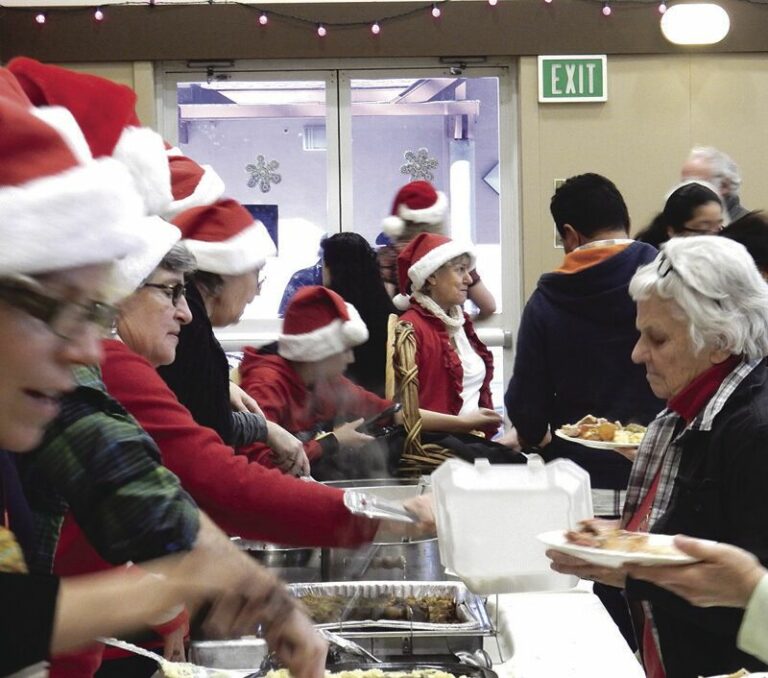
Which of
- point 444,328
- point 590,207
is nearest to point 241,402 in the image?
point 590,207

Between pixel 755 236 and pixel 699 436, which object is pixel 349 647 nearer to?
pixel 699 436

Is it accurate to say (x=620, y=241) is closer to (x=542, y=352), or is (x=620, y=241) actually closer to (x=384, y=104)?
(x=542, y=352)

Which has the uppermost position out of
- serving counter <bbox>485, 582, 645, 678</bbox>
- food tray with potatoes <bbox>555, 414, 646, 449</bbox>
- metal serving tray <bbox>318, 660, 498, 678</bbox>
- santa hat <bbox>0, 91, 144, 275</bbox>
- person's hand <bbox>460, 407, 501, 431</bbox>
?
santa hat <bbox>0, 91, 144, 275</bbox>

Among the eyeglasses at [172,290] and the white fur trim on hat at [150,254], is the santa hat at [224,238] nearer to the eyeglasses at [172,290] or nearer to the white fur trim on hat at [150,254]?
the eyeglasses at [172,290]

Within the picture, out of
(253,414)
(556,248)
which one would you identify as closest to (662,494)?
(253,414)

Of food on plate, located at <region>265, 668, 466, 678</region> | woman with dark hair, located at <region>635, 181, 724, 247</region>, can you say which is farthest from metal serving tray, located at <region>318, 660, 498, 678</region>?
woman with dark hair, located at <region>635, 181, 724, 247</region>

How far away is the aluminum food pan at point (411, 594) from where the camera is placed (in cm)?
242

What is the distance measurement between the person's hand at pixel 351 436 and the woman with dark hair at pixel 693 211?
1513 millimetres

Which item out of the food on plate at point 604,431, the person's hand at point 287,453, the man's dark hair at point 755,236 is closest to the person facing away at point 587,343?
the food on plate at point 604,431

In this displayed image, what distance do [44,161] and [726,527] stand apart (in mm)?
1564

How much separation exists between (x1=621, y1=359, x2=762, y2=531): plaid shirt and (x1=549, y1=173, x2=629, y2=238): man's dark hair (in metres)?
1.24

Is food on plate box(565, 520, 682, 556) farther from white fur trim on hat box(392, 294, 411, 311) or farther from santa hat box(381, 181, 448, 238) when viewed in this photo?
santa hat box(381, 181, 448, 238)

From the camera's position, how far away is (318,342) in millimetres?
3967

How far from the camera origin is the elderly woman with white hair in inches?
91.5
